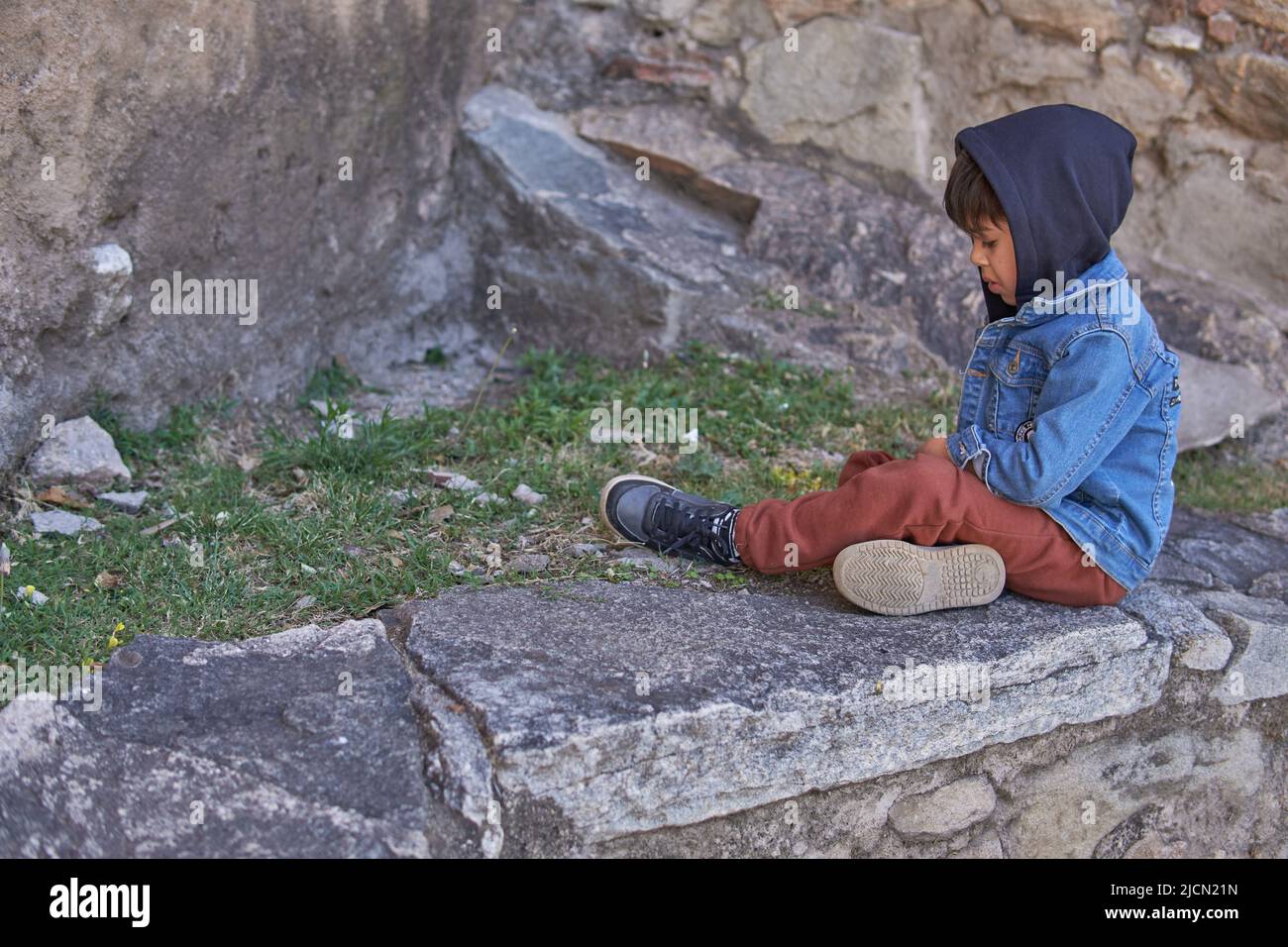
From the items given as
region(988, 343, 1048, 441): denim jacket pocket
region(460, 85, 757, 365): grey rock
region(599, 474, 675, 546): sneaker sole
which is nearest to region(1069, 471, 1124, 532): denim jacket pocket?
region(988, 343, 1048, 441): denim jacket pocket

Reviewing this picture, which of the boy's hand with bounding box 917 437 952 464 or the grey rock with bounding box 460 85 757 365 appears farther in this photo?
the grey rock with bounding box 460 85 757 365

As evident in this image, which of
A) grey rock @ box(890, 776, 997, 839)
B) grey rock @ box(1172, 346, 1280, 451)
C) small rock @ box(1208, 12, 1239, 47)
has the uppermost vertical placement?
small rock @ box(1208, 12, 1239, 47)

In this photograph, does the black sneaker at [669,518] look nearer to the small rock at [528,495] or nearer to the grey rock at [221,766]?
the small rock at [528,495]

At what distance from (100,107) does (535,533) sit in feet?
4.85

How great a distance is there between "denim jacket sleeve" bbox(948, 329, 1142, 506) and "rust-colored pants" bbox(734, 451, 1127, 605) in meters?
0.07

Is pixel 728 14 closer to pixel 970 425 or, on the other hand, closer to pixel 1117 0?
pixel 1117 0

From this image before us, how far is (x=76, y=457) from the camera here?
295 centimetres

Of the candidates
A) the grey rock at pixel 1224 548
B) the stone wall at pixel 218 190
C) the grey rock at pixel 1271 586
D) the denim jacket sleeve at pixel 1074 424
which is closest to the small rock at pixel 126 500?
the stone wall at pixel 218 190

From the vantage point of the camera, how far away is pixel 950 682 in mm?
2357

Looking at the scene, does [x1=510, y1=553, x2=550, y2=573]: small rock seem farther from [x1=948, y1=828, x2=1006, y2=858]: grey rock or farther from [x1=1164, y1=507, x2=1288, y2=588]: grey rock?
[x1=1164, y1=507, x2=1288, y2=588]: grey rock

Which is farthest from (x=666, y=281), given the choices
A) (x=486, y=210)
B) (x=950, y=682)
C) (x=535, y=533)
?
(x=950, y=682)

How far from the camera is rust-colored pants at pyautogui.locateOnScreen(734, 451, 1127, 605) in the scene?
2.44m

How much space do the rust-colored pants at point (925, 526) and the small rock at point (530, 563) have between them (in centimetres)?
44

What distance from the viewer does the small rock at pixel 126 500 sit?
2.90 metres
